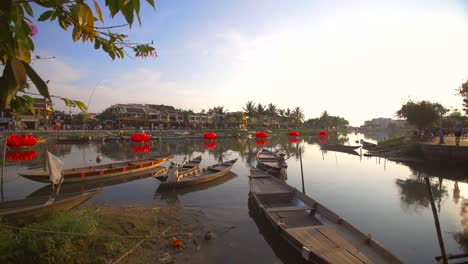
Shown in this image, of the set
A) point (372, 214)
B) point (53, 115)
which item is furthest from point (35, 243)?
point (53, 115)

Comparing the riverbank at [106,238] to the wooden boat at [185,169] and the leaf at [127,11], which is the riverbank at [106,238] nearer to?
the wooden boat at [185,169]

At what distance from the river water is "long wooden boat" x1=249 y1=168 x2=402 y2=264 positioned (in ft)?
3.17

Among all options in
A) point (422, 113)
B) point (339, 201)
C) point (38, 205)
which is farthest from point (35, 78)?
point (422, 113)

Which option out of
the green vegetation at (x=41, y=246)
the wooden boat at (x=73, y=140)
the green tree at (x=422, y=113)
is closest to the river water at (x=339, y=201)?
the green vegetation at (x=41, y=246)

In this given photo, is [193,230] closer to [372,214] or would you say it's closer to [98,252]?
[98,252]

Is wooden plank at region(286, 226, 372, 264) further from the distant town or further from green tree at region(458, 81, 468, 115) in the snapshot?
the distant town

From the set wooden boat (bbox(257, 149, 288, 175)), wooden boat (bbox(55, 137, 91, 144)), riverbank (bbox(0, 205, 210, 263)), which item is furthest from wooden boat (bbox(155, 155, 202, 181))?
wooden boat (bbox(55, 137, 91, 144))

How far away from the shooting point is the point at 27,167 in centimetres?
2345

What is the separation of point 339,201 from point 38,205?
555 inches

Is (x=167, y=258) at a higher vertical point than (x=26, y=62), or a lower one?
lower

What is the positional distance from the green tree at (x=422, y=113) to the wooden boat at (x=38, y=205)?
38581 millimetres

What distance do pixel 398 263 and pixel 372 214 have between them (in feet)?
23.2

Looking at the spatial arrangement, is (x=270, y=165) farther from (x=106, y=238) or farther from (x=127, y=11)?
(x=127, y=11)

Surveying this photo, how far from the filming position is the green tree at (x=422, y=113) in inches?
1329
